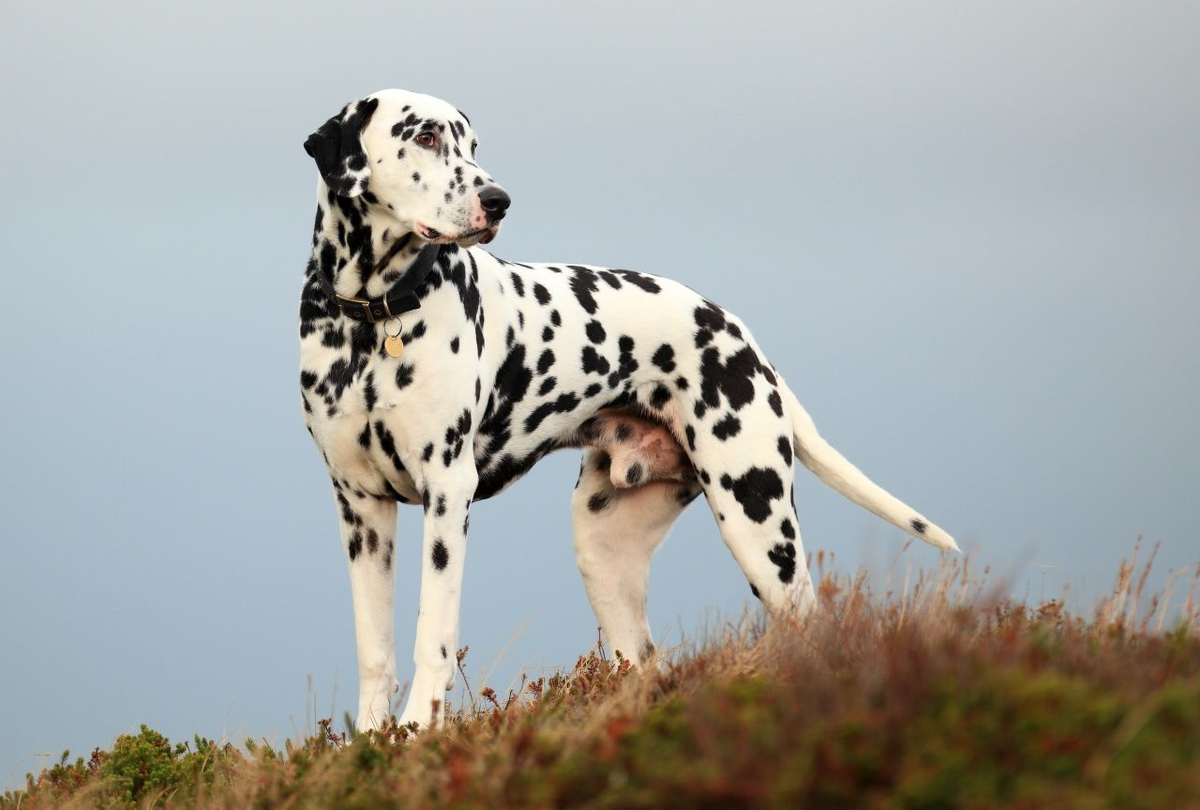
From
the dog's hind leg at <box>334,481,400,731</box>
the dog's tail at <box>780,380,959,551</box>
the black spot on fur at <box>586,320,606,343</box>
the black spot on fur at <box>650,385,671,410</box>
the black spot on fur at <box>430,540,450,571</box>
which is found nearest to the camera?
the black spot on fur at <box>430,540,450,571</box>

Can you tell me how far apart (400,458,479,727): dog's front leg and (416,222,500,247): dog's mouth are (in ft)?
3.53

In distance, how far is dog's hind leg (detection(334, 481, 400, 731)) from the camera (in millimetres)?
6664

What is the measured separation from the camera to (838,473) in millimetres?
7840

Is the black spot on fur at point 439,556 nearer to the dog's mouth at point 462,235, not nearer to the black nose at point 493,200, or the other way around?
the dog's mouth at point 462,235

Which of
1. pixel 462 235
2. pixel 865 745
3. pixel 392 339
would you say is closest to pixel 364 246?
pixel 392 339

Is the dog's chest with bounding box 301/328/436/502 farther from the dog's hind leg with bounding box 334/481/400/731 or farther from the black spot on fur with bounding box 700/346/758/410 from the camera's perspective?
the black spot on fur with bounding box 700/346/758/410

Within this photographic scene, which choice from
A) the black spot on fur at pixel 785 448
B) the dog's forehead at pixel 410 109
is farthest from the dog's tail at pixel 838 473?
the dog's forehead at pixel 410 109

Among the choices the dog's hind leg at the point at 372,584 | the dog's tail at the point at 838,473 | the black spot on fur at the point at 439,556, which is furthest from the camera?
the dog's tail at the point at 838,473

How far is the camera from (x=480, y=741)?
4840 millimetres

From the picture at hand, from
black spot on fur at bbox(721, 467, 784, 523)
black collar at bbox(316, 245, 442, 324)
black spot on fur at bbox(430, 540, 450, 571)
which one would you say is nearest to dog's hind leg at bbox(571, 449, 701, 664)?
black spot on fur at bbox(721, 467, 784, 523)

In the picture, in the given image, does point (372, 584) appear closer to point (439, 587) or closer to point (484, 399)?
point (439, 587)

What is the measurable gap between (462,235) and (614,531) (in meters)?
2.67

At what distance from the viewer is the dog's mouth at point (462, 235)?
598 cm

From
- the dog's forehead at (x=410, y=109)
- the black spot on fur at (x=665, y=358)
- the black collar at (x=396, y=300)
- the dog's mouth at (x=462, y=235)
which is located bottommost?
the black spot on fur at (x=665, y=358)
